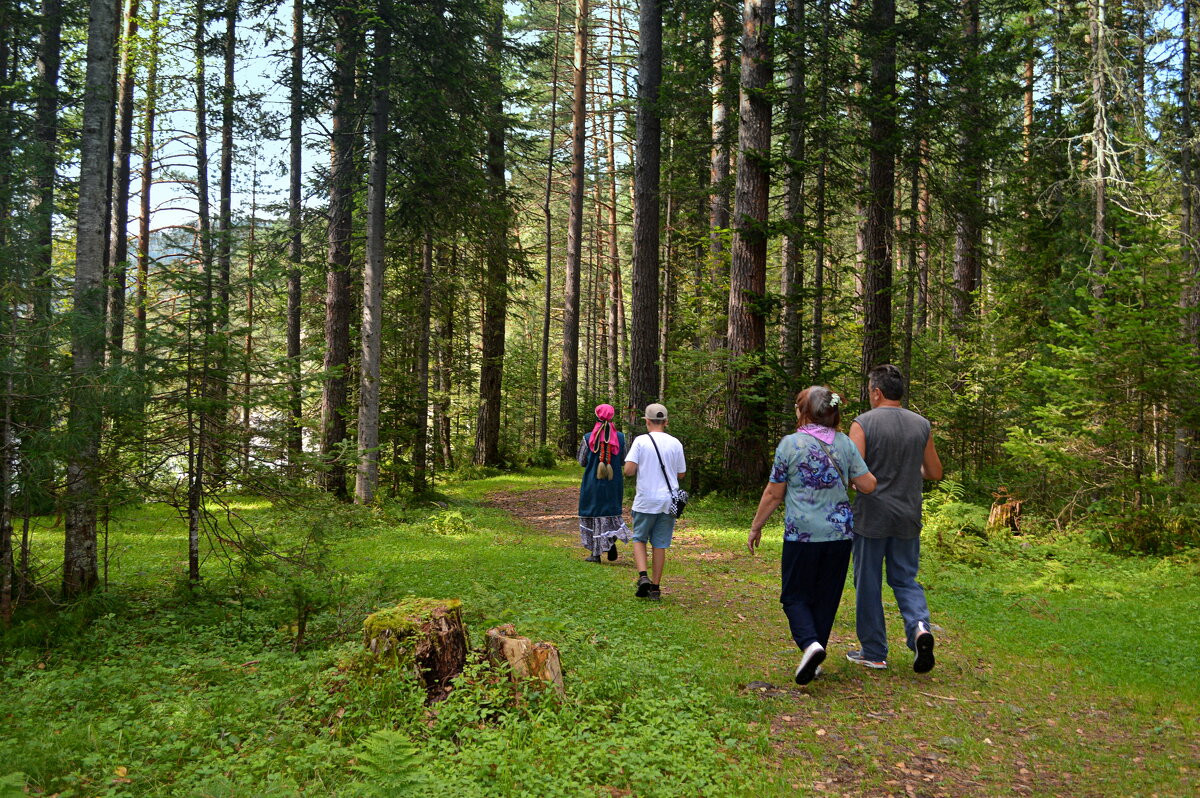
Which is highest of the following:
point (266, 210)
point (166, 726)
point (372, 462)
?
point (266, 210)

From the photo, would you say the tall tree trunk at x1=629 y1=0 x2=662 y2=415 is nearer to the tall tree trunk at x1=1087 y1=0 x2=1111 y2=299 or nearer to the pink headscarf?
the pink headscarf

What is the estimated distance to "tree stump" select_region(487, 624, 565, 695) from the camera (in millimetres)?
4941

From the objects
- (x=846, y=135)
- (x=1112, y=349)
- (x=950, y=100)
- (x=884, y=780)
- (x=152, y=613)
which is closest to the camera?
(x=884, y=780)

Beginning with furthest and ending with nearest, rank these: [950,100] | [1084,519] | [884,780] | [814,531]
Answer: [950,100] < [1084,519] < [814,531] < [884,780]

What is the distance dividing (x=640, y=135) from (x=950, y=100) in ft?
20.3

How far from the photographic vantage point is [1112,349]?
9.66 meters

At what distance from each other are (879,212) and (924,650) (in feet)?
35.9

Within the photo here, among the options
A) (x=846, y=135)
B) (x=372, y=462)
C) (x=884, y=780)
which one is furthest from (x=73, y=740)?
(x=846, y=135)

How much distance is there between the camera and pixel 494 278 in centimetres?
2016

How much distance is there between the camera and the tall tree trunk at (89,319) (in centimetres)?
656

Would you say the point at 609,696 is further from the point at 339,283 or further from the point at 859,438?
the point at 339,283

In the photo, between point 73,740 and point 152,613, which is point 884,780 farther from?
point 152,613

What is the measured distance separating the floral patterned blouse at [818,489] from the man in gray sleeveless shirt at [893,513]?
0.72 feet

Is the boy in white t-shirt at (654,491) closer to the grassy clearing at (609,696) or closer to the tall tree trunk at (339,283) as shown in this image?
the grassy clearing at (609,696)
